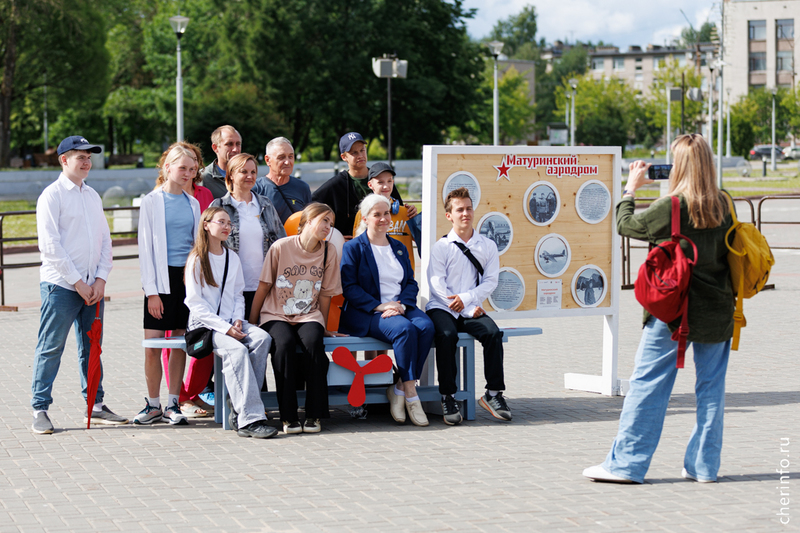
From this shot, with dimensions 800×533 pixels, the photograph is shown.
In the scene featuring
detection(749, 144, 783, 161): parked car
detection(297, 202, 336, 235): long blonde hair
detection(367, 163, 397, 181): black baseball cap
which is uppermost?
detection(749, 144, 783, 161): parked car

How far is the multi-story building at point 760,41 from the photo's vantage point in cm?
10019

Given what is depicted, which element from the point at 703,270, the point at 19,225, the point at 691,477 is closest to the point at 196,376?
the point at 691,477

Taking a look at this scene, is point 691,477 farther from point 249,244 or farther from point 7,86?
point 7,86

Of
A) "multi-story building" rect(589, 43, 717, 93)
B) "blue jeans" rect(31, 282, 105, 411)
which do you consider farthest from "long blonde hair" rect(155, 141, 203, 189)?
"multi-story building" rect(589, 43, 717, 93)

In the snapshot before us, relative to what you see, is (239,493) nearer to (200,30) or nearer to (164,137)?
(200,30)

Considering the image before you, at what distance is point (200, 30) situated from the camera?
2356 inches

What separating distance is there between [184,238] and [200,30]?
56.8 metres

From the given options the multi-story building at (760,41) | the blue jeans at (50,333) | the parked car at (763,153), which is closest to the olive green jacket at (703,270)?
the blue jeans at (50,333)

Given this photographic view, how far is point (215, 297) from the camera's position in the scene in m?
6.20

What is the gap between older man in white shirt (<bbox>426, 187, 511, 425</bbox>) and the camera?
21.1ft

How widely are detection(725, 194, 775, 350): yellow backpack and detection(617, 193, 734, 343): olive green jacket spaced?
4 centimetres

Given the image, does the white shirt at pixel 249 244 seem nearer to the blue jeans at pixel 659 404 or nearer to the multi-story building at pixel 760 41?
the blue jeans at pixel 659 404

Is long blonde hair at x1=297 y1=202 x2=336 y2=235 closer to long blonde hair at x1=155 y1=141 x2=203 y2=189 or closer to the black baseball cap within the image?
the black baseball cap

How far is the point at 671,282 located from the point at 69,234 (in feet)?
12.7
